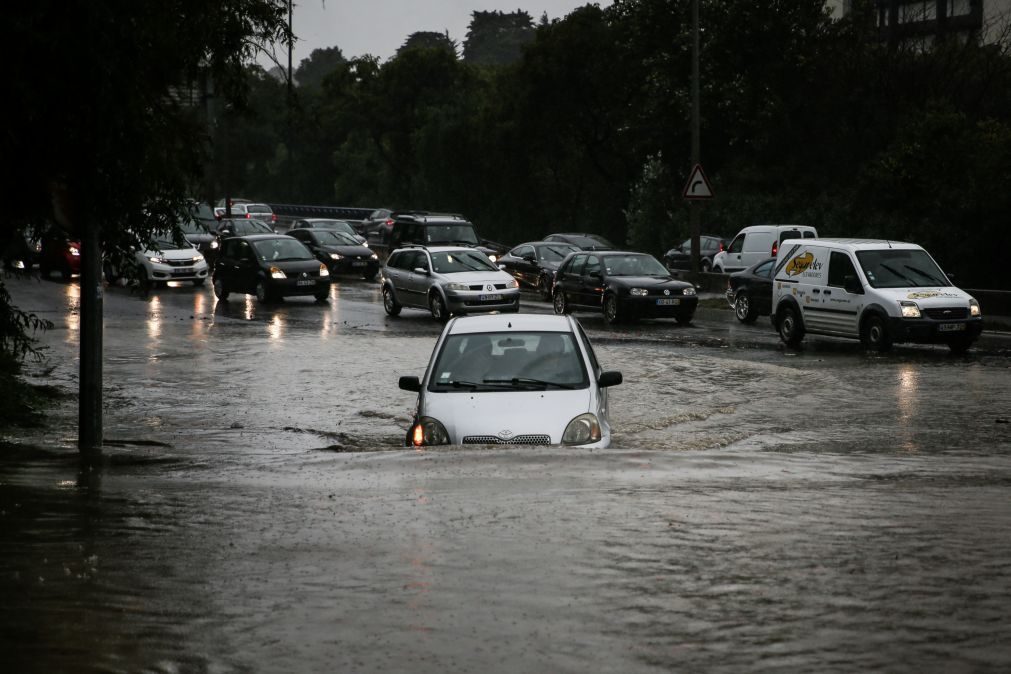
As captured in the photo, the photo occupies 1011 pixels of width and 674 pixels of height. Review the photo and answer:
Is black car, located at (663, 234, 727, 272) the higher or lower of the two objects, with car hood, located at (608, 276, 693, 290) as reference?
higher

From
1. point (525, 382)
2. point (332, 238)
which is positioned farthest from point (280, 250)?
point (525, 382)

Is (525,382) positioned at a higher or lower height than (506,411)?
higher

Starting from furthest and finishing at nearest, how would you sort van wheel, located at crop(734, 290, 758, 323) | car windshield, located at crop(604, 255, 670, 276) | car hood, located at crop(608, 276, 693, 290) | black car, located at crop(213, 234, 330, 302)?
black car, located at crop(213, 234, 330, 302), car windshield, located at crop(604, 255, 670, 276), van wheel, located at crop(734, 290, 758, 323), car hood, located at crop(608, 276, 693, 290)

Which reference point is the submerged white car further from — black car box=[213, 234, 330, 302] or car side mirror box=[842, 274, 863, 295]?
black car box=[213, 234, 330, 302]

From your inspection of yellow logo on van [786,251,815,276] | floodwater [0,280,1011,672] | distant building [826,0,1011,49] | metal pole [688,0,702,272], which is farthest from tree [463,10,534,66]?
floodwater [0,280,1011,672]

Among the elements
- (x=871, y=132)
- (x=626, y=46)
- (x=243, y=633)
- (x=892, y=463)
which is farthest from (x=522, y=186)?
(x=243, y=633)

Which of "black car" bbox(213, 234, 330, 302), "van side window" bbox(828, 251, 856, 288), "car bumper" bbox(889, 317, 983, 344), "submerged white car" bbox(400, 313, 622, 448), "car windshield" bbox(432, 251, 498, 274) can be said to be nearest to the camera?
"submerged white car" bbox(400, 313, 622, 448)

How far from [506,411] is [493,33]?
17076cm

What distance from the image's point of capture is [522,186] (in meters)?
65.0

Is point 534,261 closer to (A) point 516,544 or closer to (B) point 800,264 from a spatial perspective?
(B) point 800,264

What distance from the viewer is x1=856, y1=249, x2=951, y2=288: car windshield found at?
23.6 metres

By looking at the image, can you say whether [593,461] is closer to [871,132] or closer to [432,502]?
[432,502]

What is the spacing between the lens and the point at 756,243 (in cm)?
4084

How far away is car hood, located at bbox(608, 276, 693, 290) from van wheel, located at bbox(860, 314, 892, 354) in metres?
6.90
